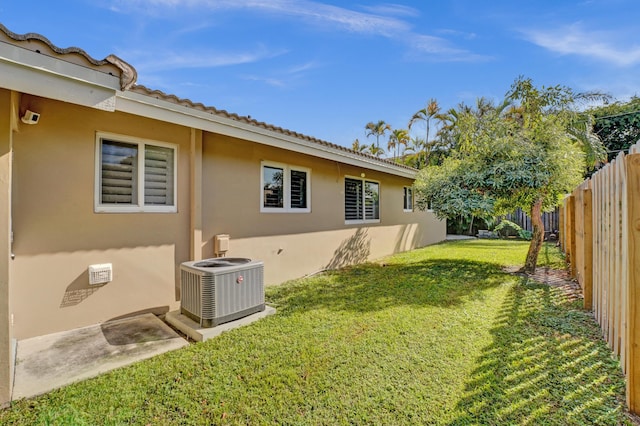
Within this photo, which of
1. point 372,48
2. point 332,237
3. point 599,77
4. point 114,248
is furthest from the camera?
point 599,77

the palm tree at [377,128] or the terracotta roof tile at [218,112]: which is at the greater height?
the palm tree at [377,128]

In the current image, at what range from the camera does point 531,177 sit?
21.9 feet

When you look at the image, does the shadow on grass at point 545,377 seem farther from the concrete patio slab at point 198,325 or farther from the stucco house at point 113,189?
the stucco house at point 113,189

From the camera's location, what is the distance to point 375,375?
302 centimetres

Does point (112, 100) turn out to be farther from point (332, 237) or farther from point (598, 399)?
point (332, 237)

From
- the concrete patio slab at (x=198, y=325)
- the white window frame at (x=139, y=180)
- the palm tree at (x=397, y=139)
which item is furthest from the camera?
the palm tree at (x=397, y=139)

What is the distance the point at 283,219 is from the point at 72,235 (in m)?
4.07

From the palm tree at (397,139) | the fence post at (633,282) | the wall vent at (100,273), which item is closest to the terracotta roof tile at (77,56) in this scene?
the wall vent at (100,273)

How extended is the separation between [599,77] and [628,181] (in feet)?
58.8

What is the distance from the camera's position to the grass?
2447mm

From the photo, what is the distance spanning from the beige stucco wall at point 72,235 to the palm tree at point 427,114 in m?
22.0

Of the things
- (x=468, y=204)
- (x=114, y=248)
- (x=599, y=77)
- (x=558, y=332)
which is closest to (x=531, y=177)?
(x=468, y=204)

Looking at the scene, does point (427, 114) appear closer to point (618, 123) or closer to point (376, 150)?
point (376, 150)

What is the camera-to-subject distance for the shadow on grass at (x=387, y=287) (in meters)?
5.43
